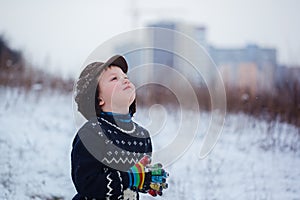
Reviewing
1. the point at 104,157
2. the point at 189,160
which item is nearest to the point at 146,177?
the point at 104,157

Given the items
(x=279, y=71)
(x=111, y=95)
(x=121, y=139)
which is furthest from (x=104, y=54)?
(x=279, y=71)

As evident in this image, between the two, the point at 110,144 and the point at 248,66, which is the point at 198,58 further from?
the point at 248,66

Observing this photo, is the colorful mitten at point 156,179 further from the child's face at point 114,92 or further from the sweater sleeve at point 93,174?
the child's face at point 114,92

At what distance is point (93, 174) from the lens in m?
1.34

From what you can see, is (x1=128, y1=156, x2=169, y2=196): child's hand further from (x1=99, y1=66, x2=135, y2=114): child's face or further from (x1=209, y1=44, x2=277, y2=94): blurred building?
(x1=209, y1=44, x2=277, y2=94): blurred building

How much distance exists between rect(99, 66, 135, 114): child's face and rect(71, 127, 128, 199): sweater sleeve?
14cm

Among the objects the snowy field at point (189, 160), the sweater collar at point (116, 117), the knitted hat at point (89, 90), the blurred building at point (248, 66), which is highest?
the knitted hat at point (89, 90)

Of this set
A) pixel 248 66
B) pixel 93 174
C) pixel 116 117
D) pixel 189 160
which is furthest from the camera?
pixel 248 66

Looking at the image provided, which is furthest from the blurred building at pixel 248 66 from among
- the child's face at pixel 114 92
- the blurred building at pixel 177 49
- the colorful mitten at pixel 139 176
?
the colorful mitten at pixel 139 176

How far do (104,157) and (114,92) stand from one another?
0.25m

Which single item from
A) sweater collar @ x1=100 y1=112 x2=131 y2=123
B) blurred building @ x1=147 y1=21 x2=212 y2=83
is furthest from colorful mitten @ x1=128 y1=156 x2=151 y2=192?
blurred building @ x1=147 y1=21 x2=212 y2=83

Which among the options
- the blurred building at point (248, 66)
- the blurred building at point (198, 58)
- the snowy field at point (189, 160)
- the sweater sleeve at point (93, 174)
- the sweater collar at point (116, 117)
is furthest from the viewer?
the blurred building at point (248, 66)

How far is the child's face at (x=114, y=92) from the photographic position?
58.6 inches

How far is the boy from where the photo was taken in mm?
1358
